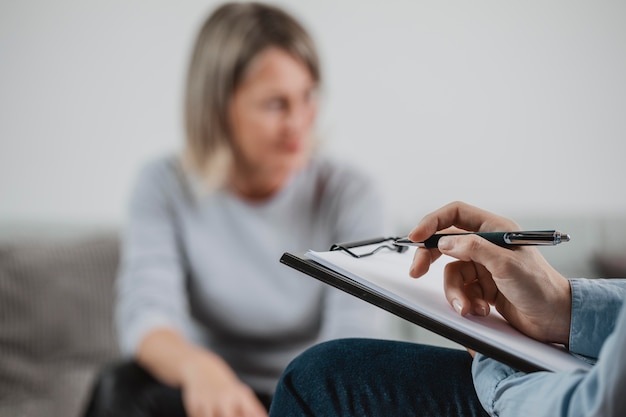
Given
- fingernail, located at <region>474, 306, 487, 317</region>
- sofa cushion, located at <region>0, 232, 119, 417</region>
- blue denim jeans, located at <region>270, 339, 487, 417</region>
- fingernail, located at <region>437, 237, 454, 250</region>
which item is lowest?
sofa cushion, located at <region>0, 232, 119, 417</region>

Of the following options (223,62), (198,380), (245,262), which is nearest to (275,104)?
A: (223,62)

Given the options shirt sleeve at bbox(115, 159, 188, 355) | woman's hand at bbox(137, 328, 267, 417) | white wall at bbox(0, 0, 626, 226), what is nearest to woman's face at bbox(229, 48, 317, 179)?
shirt sleeve at bbox(115, 159, 188, 355)

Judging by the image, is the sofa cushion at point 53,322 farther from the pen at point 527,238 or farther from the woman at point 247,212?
the pen at point 527,238

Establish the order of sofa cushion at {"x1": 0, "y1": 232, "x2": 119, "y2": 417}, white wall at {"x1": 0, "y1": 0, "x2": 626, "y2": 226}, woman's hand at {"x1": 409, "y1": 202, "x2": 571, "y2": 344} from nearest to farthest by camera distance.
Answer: woman's hand at {"x1": 409, "y1": 202, "x2": 571, "y2": 344}
sofa cushion at {"x1": 0, "y1": 232, "x2": 119, "y2": 417}
white wall at {"x1": 0, "y1": 0, "x2": 626, "y2": 226}

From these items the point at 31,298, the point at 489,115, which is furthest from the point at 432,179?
the point at 31,298

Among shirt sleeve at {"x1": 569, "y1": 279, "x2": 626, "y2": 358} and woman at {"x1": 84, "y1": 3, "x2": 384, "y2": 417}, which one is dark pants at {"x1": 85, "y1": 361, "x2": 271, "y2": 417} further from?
shirt sleeve at {"x1": 569, "y1": 279, "x2": 626, "y2": 358}

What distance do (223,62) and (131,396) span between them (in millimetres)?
690

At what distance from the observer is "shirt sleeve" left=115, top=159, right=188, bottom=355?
1104mm

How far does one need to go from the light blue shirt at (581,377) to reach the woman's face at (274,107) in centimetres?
83

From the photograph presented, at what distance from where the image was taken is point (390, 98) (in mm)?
1923

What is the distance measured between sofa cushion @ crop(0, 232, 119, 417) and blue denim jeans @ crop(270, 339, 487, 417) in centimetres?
112

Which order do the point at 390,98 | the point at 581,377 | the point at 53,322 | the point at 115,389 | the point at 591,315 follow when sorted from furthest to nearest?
1. the point at 390,98
2. the point at 53,322
3. the point at 115,389
4. the point at 591,315
5. the point at 581,377

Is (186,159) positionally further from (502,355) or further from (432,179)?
(502,355)

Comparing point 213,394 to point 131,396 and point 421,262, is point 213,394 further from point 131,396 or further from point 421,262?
point 421,262
